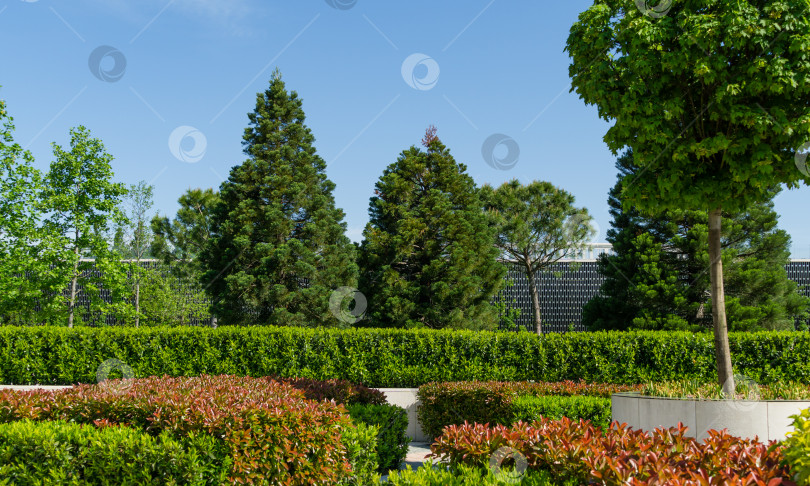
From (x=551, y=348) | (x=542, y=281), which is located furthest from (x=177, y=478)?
(x=542, y=281)

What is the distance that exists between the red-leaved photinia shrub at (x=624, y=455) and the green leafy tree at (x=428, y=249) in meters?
11.3

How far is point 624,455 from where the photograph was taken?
3789mm

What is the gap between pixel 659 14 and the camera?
7.33 metres

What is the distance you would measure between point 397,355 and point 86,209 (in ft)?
33.8

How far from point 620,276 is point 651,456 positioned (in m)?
14.6

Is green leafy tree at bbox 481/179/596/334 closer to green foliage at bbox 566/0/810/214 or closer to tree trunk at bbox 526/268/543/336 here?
tree trunk at bbox 526/268/543/336

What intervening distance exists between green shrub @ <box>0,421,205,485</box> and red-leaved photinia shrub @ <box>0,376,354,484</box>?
0.27m

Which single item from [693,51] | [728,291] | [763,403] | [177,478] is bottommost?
[177,478]

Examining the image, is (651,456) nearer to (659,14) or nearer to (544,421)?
(544,421)

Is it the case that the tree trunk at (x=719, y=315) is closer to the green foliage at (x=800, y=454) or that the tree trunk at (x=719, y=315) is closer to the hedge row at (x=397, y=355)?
the hedge row at (x=397, y=355)

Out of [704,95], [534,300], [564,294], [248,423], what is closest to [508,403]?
[248,423]

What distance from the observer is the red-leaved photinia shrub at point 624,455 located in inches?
135

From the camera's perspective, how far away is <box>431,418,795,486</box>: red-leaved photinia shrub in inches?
135

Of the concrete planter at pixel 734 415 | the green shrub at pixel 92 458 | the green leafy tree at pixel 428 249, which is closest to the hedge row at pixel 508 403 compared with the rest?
the concrete planter at pixel 734 415
